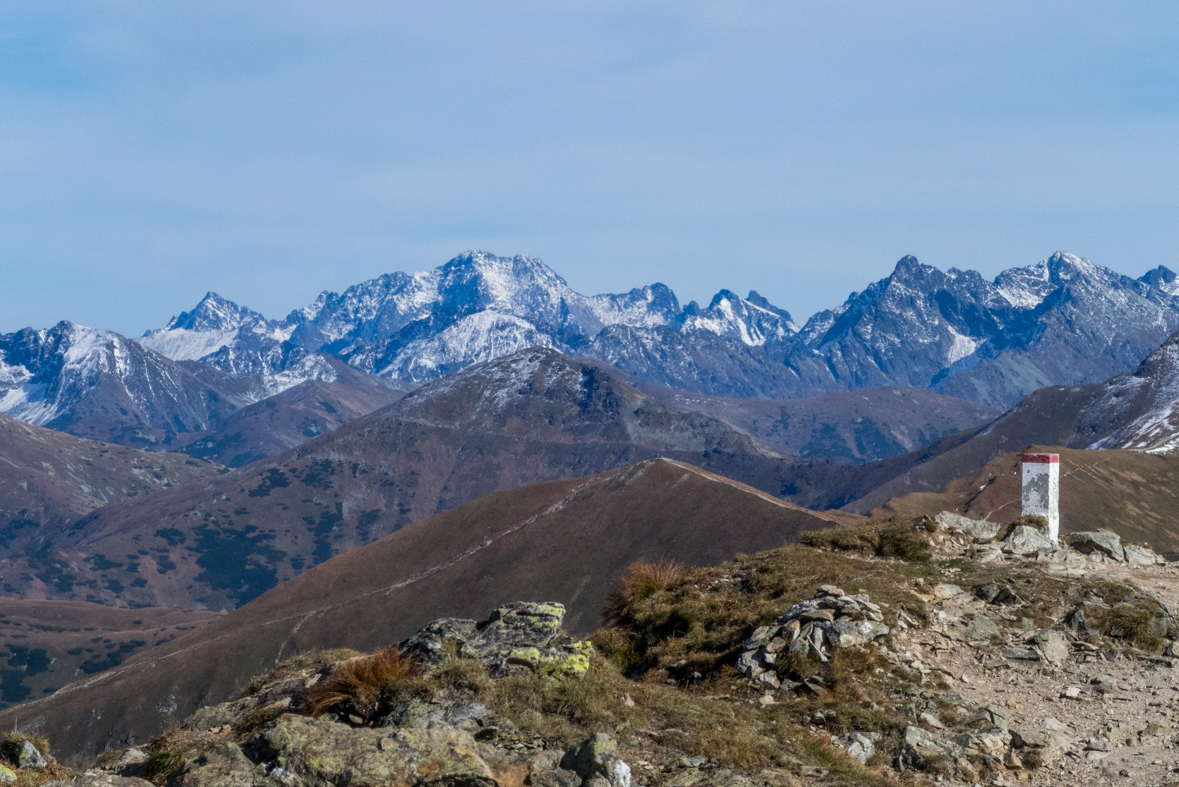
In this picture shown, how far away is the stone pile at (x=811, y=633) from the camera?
2069 centimetres

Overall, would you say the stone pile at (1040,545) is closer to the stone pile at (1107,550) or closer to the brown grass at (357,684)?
the stone pile at (1107,550)

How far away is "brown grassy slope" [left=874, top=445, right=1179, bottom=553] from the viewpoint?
531ft

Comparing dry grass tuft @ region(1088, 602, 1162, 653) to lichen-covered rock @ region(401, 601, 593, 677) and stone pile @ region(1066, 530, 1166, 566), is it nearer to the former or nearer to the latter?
stone pile @ region(1066, 530, 1166, 566)

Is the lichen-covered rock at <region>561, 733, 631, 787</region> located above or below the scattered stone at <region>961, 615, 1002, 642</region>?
below

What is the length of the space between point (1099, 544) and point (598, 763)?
2659 centimetres

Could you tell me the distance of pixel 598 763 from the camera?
13094 mm

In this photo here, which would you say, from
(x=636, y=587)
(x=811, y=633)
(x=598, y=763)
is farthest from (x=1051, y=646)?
(x=598, y=763)

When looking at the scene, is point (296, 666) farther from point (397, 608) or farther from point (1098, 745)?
point (397, 608)

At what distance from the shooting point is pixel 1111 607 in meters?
23.6

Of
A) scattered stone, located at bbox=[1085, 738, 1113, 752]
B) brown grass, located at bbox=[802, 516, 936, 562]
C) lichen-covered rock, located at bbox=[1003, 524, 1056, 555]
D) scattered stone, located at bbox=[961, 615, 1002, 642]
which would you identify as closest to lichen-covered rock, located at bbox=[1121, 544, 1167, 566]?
lichen-covered rock, located at bbox=[1003, 524, 1056, 555]

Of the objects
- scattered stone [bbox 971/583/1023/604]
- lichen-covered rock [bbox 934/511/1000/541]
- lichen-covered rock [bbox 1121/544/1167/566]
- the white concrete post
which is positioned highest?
the white concrete post

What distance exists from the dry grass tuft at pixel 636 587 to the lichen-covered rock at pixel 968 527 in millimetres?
10804

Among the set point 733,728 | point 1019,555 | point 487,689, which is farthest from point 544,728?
point 1019,555

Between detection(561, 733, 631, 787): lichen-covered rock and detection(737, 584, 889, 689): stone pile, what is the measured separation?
765 centimetres
